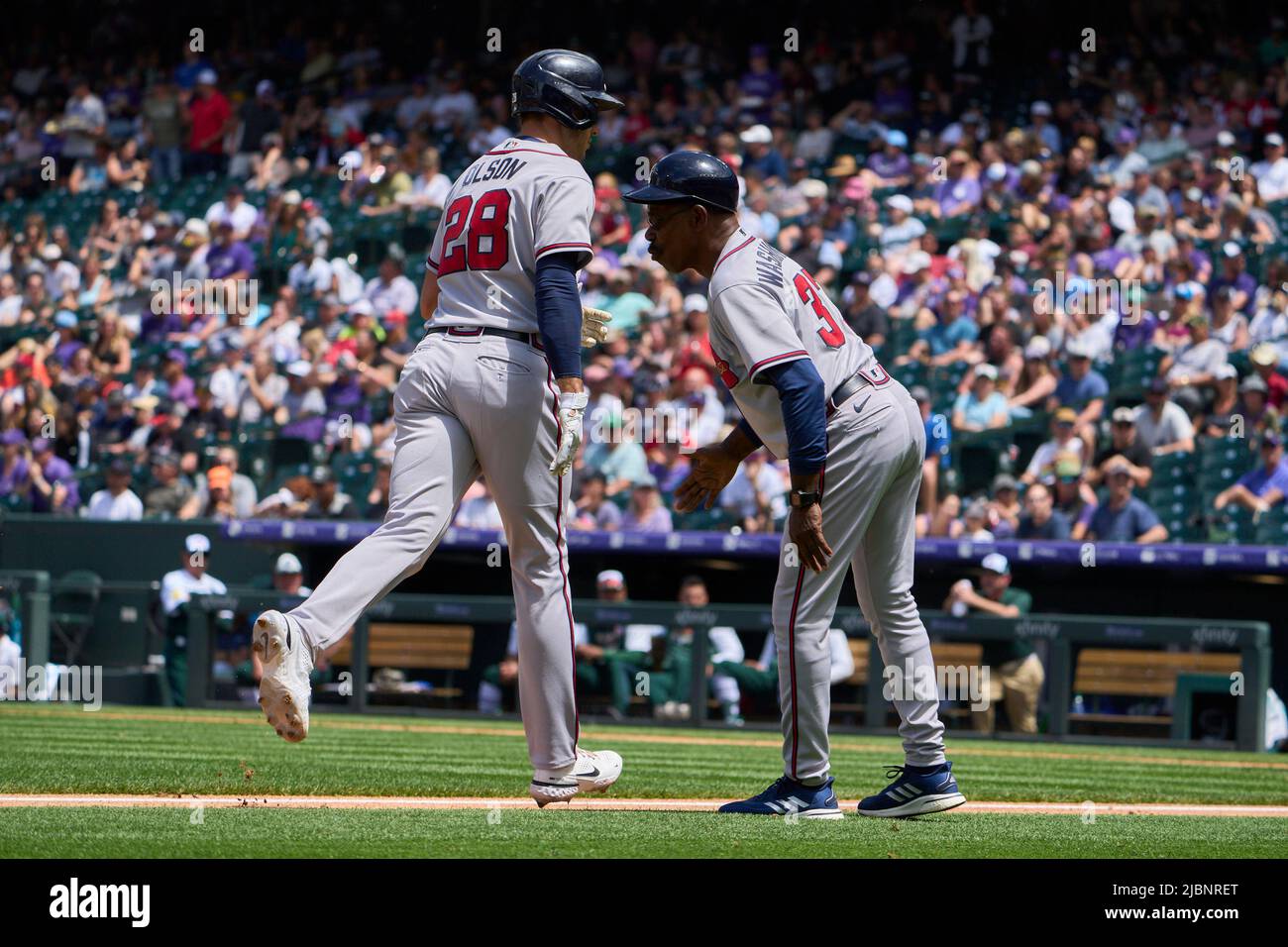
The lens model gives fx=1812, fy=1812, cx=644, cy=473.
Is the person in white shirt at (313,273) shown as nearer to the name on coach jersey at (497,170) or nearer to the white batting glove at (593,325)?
the white batting glove at (593,325)

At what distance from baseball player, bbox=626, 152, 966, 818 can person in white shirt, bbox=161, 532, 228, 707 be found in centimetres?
783

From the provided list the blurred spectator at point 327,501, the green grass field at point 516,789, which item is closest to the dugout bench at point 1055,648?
the green grass field at point 516,789

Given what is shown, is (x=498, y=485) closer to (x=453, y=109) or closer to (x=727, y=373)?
(x=727, y=373)

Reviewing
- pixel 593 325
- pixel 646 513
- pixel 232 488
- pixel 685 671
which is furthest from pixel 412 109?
pixel 593 325

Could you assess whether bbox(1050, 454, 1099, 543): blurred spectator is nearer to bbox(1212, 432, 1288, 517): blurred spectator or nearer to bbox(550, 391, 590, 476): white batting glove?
bbox(1212, 432, 1288, 517): blurred spectator

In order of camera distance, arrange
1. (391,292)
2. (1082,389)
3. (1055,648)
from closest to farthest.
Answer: (1055,648)
(1082,389)
(391,292)

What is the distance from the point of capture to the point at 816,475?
4.94 metres

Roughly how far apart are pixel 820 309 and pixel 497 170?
1.01 metres

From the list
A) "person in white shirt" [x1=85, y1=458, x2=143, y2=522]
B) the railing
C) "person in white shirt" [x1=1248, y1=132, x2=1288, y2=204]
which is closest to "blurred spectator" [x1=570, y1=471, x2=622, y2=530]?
the railing

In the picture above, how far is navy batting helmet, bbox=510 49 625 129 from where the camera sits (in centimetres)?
514

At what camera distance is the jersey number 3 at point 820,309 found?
5.22 metres

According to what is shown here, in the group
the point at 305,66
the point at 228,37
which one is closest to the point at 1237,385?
the point at 305,66
